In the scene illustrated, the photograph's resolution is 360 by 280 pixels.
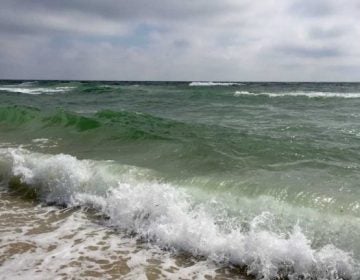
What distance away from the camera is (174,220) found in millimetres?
5582

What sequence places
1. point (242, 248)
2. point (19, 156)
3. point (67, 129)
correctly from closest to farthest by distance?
point (242, 248) → point (19, 156) → point (67, 129)

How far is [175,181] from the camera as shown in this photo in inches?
276

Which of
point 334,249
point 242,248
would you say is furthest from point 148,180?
point 334,249

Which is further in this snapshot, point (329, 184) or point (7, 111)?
point (7, 111)

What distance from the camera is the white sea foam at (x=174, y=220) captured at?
15.0 feet

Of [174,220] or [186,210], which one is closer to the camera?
[174,220]

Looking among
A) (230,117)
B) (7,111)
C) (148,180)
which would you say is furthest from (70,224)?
(7,111)

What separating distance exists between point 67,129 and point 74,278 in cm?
910

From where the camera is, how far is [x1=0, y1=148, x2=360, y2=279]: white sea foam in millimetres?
4559

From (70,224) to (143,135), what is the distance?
5076 millimetres

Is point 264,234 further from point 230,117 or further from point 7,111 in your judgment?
point 7,111

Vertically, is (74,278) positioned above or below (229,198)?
below

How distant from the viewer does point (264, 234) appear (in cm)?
494

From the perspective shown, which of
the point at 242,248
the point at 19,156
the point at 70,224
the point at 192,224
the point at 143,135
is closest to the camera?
the point at 242,248
